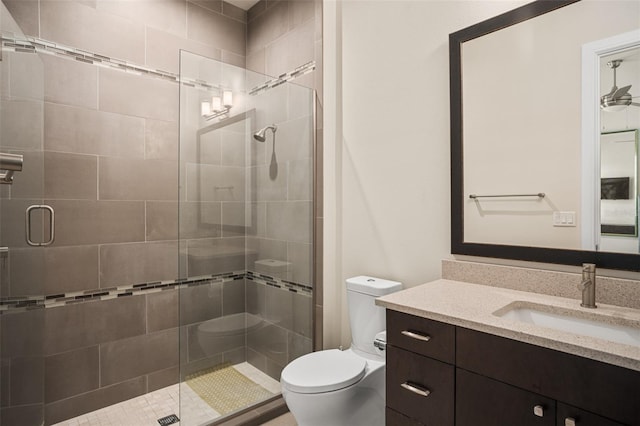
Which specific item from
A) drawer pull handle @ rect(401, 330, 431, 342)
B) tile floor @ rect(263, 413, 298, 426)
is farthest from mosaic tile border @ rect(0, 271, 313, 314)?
drawer pull handle @ rect(401, 330, 431, 342)

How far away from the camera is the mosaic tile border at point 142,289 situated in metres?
1.87

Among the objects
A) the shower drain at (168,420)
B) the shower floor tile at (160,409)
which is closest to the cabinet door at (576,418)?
the shower floor tile at (160,409)

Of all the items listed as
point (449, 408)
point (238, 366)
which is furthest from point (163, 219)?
point (449, 408)

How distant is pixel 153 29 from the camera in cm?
249

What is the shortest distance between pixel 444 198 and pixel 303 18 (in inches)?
66.0

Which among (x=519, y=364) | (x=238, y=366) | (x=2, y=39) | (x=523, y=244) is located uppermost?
(x=2, y=39)

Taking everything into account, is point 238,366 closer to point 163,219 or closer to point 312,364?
point 312,364

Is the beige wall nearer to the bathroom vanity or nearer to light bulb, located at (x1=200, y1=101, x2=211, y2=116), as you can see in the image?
the bathroom vanity

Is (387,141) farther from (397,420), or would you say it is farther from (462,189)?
(397,420)

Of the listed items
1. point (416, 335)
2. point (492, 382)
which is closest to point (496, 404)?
point (492, 382)

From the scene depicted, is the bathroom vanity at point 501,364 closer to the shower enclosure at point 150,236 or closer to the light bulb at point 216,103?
the shower enclosure at point 150,236

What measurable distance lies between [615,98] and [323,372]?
5.35 feet

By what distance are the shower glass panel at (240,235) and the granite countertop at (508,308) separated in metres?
1.05

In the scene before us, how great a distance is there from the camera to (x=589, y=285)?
47.7 inches
